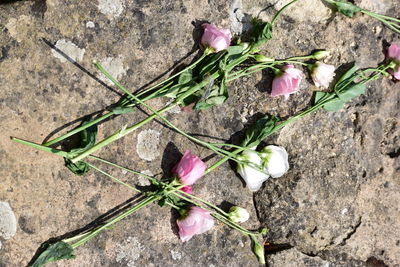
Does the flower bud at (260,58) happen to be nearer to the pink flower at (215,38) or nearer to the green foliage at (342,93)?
the pink flower at (215,38)

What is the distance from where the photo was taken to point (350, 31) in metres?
1.68

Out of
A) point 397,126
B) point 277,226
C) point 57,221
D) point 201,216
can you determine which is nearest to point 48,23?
point 57,221

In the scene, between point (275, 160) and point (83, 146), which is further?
point (275, 160)

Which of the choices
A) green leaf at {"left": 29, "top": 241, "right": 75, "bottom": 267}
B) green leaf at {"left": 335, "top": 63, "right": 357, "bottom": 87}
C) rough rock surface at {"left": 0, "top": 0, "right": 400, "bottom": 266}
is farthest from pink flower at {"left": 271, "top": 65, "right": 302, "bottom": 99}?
green leaf at {"left": 29, "top": 241, "right": 75, "bottom": 267}

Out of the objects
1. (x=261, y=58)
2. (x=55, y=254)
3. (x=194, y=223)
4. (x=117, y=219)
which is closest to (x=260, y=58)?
(x=261, y=58)

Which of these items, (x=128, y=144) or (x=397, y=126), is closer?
(x=128, y=144)

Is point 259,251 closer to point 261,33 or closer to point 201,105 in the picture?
point 201,105

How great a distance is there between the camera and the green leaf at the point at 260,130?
61.7 inches

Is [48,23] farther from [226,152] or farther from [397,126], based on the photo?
[397,126]

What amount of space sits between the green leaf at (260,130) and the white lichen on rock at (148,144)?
279mm

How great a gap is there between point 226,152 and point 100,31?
1.71 feet

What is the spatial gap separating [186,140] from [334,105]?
498 millimetres

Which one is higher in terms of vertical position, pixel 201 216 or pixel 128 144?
pixel 128 144

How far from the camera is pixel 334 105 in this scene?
5.39 feet
